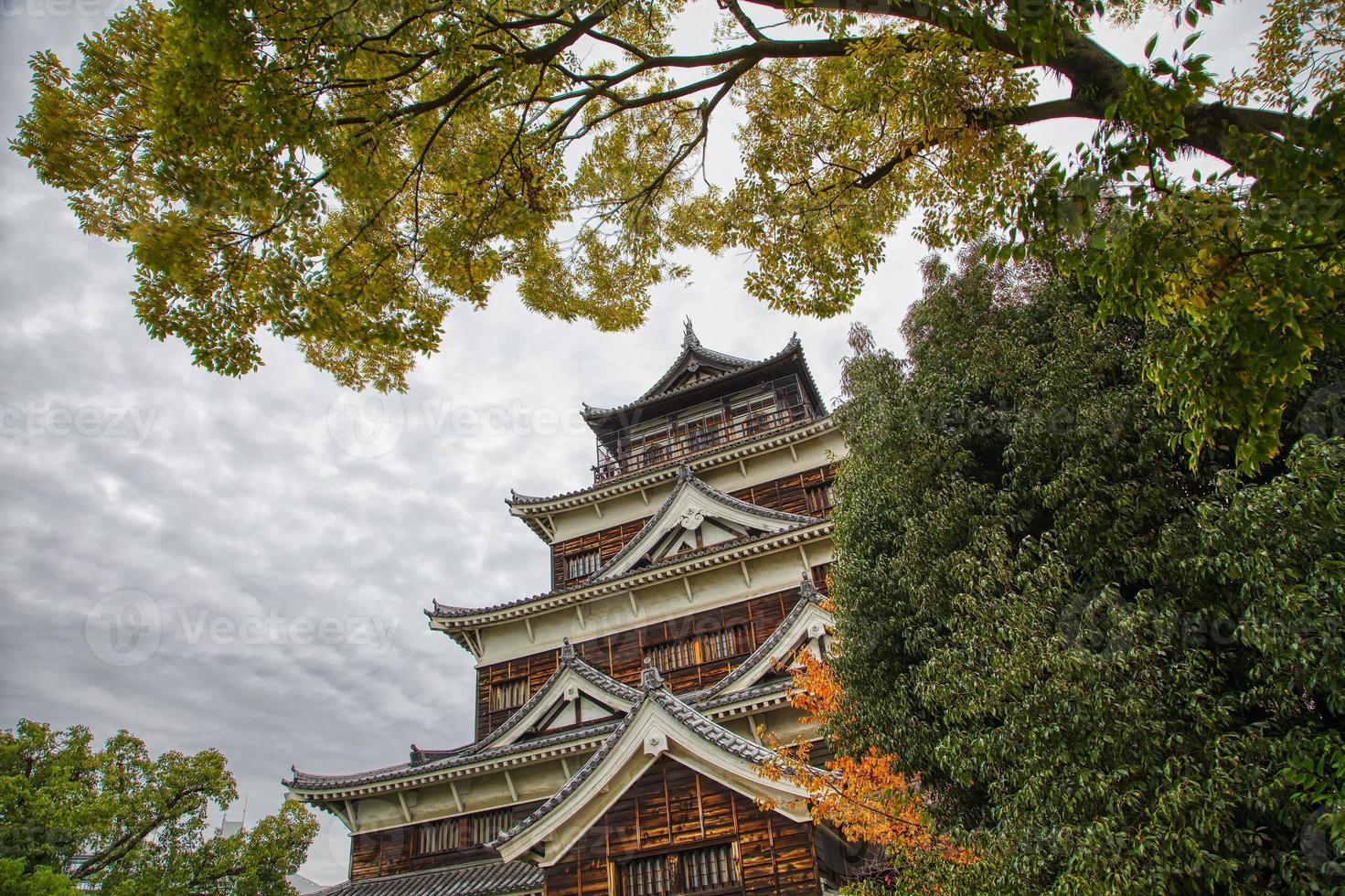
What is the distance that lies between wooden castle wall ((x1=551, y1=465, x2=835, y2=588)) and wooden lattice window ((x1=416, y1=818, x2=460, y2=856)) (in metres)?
7.14

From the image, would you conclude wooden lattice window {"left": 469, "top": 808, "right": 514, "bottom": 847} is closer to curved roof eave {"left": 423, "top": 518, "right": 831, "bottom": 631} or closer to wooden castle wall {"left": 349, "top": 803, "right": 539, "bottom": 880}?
wooden castle wall {"left": 349, "top": 803, "right": 539, "bottom": 880}

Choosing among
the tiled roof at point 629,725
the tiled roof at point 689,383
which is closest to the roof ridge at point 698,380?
the tiled roof at point 689,383

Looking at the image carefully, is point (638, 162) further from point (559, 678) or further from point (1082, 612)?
point (559, 678)

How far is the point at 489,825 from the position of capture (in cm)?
1645

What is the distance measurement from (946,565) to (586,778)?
7.87 meters

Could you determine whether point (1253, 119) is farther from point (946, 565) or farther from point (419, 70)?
point (419, 70)

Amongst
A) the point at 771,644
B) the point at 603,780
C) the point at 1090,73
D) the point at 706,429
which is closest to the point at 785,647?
the point at 771,644

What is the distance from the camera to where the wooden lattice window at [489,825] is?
16.3 metres

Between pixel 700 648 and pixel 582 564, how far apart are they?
19.4 ft

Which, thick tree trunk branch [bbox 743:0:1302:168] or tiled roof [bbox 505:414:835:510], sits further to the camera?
tiled roof [bbox 505:414:835:510]

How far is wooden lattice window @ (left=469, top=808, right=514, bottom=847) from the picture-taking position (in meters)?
16.3

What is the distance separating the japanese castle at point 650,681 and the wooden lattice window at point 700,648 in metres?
0.04

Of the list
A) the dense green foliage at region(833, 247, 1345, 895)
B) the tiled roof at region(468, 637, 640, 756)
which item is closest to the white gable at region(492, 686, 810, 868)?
the dense green foliage at region(833, 247, 1345, 895)

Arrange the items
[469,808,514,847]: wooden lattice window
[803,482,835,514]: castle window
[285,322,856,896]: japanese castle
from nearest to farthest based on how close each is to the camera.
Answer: [285,322,856,896]: japanese castle < [469,808,514,847]: wooden lattice window < [803,482,835,514]: castle window
